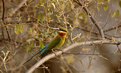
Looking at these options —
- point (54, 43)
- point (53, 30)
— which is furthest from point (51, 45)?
point (53, 30)

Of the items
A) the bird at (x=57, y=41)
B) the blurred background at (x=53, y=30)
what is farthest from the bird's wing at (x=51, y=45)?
the blurred background at (x=53, y=30)

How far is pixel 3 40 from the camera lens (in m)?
3.52

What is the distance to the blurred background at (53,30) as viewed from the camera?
2.79 m

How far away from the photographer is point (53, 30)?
3.29m

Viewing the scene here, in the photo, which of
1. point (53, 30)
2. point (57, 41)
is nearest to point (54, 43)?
point (57, 41)

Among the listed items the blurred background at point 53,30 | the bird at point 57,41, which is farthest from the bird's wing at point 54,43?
the blurred background at point 53,30

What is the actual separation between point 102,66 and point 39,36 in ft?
5.54

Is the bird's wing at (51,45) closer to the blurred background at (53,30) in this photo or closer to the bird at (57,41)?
the bird at (57,41)

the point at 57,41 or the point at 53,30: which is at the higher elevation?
the point at 53,30

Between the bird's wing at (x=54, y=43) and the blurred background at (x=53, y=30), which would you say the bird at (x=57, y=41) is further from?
the blurred background at (x=53, y=30)

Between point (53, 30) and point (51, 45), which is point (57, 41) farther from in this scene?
point (53, 30)

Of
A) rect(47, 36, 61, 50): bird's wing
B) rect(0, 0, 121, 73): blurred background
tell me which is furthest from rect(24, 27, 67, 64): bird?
rect(0, 0, 121, 73): blurred background

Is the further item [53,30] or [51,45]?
[53,30]

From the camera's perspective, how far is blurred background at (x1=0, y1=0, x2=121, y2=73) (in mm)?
2788
